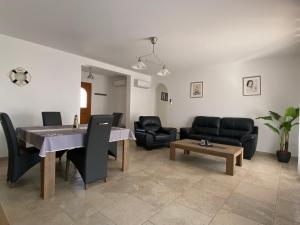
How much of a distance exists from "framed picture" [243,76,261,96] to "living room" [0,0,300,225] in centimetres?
2

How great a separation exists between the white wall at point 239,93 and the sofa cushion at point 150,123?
37.7 inches

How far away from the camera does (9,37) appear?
3428 mm

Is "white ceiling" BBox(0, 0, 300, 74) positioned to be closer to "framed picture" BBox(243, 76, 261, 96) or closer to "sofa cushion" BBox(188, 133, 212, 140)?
"framed picture" BBox(243, 76, 261, 96)

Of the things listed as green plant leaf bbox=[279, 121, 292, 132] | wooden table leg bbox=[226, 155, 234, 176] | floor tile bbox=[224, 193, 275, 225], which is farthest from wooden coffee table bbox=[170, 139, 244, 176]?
green plant leaf bbox=[279, 121, 292, 132]

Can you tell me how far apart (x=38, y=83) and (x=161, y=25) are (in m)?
2.92

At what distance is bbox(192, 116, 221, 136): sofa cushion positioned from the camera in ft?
16.0

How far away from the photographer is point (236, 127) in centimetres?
455

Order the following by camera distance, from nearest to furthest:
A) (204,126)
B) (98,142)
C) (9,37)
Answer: (98,142), (9,37), (204,126)

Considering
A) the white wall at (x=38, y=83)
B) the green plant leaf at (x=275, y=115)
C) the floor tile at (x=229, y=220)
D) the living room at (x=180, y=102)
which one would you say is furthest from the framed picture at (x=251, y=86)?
the white wall at (x=38, y=83)

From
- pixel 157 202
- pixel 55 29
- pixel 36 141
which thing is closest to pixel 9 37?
pixel 55 29

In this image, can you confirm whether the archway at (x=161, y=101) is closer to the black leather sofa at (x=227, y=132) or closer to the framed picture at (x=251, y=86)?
the black leather sofa at (x=227, y=132)

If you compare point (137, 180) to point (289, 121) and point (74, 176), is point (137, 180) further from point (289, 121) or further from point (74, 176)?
point (289, 121)

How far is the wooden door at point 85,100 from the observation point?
20.5 ft

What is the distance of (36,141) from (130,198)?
4.50 feet
